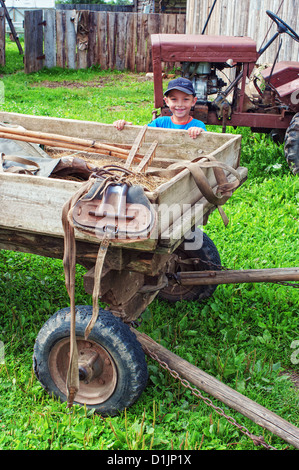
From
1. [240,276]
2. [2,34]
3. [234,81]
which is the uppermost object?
[234,81]

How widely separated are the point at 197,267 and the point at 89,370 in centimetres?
136

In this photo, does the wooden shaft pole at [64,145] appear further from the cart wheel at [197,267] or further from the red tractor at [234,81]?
the red tractor at [234,81]

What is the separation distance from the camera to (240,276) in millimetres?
3230

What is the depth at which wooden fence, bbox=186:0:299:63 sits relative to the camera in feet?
25.6

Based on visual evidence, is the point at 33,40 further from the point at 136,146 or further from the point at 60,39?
the point at 136,146

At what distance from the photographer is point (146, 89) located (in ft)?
40.3

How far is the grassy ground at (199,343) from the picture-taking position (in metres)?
2.58

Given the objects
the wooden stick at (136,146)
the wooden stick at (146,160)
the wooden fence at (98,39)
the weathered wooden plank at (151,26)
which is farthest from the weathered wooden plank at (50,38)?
the wooden stick at (146,160)

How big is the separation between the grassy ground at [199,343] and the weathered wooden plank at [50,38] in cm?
943

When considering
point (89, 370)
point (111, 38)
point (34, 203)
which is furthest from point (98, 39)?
point (89, 370)

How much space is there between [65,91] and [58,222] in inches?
387

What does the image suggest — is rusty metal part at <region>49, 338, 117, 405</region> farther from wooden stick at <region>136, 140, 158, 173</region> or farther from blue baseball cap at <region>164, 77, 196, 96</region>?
blue baseball cap at <region>164, 77, 196, 96</region>
